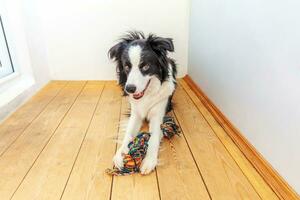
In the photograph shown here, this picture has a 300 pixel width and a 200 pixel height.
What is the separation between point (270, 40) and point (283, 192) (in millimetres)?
656

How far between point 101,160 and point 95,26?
1.60 meters

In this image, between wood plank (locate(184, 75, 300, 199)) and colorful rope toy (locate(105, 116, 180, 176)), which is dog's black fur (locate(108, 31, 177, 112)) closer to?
colorful rope toy (locate(105, 116, 180, 176))

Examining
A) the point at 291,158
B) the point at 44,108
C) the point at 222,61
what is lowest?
the point at 44,108

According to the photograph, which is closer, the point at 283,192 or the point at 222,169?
the point at 283,192

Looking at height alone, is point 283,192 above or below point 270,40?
below

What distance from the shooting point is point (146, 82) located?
1504 millimetres

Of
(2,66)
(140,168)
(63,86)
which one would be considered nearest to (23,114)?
(2,66)

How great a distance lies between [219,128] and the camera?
5.45 ft

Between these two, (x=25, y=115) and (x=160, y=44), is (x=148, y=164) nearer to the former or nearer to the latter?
(x=160, y=44)

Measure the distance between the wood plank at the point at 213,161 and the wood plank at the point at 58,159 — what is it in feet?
2.22

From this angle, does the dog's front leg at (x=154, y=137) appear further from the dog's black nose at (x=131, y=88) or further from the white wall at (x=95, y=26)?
the white wall at (x=95, y=26)

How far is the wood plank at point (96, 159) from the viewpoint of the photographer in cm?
113

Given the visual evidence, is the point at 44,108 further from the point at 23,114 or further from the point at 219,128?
the point at 219,128

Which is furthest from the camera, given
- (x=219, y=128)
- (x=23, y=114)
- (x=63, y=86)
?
(x=63, y=86)
